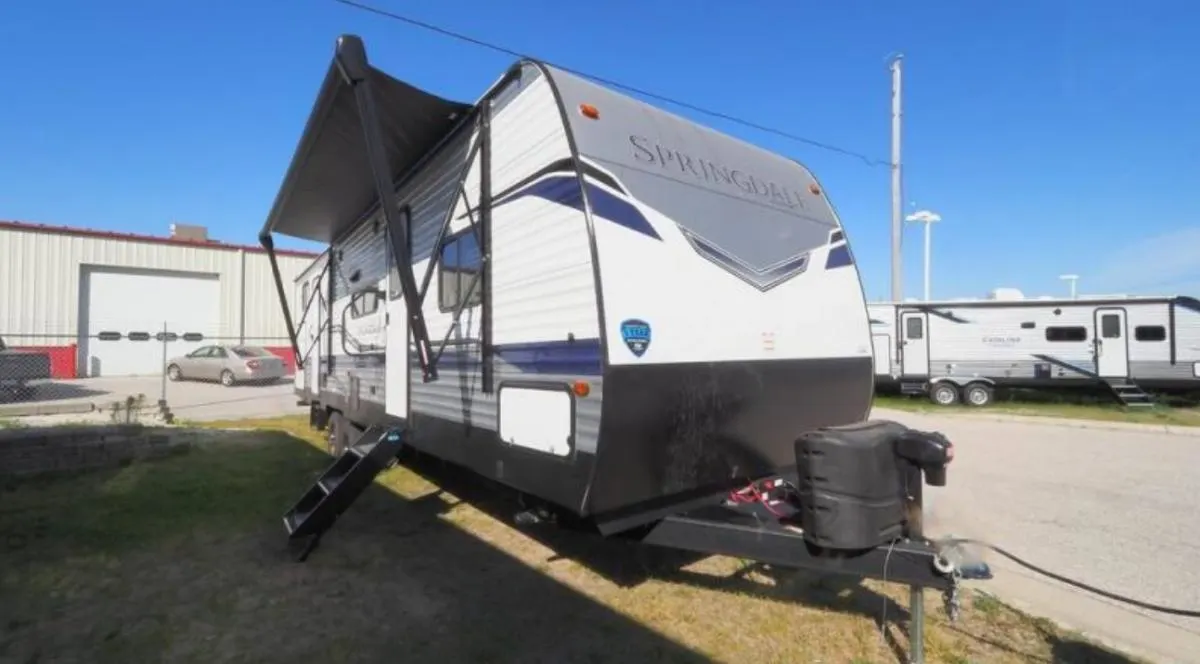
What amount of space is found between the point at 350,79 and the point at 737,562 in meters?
4.15

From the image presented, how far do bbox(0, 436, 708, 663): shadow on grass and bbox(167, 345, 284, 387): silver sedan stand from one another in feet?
52.5

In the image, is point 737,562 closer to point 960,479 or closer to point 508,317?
point 508,317

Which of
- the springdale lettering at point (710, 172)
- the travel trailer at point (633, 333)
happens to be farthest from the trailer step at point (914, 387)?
Result: the springdale lettering at point (710, 172)

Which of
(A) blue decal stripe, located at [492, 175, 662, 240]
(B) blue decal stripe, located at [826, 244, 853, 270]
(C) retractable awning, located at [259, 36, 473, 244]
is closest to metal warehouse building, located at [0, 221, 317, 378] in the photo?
(C) retractable awning, located at [259, 36, 473, 244]

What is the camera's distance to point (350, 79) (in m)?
3.76

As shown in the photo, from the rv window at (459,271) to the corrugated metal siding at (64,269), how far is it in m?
23.8

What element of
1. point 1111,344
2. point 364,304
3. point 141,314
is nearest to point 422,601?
point 364,304

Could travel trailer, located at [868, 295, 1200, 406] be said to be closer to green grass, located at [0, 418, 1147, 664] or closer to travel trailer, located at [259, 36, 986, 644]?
travel trailer, located at [259, 36, 986, 644]

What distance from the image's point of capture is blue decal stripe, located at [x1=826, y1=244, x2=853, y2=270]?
456cm

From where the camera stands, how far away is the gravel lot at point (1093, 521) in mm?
3773

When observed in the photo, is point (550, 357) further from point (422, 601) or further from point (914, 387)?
point (914, 387)

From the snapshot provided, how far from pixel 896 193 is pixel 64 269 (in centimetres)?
3023

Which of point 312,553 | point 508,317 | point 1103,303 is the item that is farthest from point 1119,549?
point 1103,303

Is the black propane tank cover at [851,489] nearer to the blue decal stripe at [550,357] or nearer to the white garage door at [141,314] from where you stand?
the blue decal stripe at [550,357]
